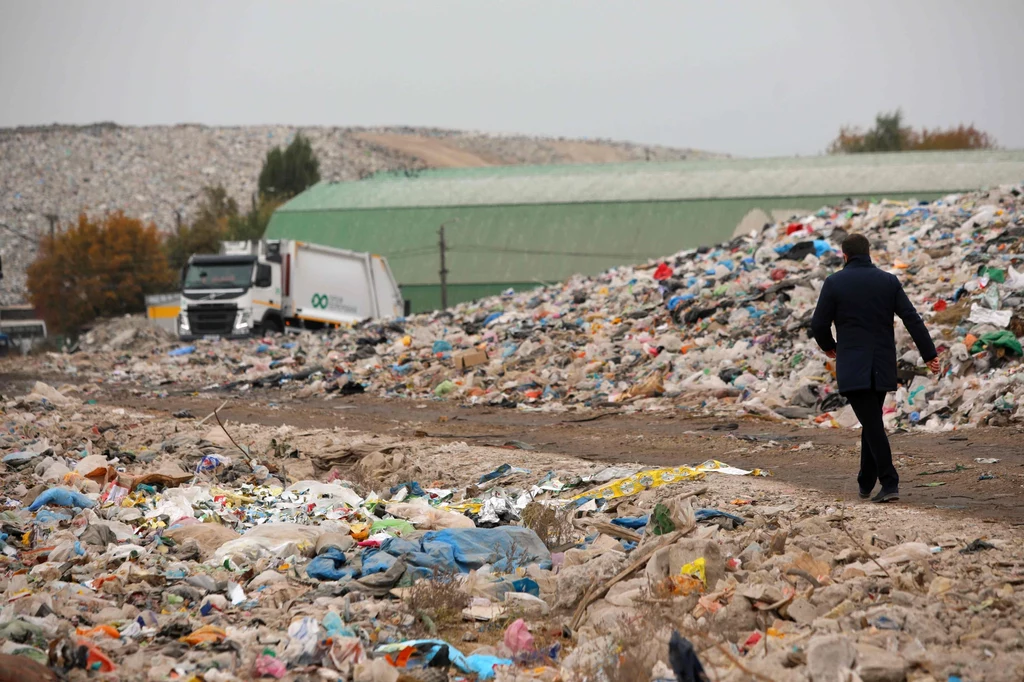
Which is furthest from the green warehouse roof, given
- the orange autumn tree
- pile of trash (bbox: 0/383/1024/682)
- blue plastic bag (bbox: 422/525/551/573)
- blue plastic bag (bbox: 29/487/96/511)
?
blue plastic bag (bbox: 422/525/551/573)

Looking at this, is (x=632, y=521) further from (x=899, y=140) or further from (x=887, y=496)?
(x=899, y=140)

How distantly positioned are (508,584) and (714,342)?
9.97 meters

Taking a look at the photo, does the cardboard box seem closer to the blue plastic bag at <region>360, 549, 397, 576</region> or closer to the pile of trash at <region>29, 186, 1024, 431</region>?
the pile of trash at <region>29, 186, 1024, 431</region>

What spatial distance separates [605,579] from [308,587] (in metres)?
1.49

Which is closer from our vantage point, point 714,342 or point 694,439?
point 694,439

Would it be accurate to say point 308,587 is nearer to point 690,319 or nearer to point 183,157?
point 690,319

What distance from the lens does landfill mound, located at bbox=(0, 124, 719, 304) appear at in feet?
211

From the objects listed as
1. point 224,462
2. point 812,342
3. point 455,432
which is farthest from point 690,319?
point 224,462

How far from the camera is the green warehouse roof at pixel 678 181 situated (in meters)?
36.1

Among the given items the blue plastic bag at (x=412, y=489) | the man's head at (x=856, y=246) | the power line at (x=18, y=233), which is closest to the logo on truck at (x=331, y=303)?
the blue plastic bag at (x=412, y=489)

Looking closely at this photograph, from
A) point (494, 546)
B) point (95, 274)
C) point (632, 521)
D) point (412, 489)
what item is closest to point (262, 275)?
point (412, 489)

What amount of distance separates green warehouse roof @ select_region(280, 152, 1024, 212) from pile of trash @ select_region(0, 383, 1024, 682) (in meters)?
30.7

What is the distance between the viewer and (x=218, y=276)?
24.7 m

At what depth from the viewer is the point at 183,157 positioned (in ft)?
252
